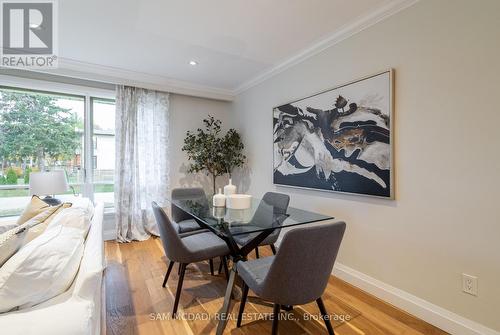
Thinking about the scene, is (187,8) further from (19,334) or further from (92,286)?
(19,334)

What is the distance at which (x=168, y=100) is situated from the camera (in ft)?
13.0

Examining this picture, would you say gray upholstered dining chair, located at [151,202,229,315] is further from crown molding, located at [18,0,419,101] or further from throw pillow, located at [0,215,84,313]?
crown molding, located at [18,0,419,101]

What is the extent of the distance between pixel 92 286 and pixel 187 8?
214 cm

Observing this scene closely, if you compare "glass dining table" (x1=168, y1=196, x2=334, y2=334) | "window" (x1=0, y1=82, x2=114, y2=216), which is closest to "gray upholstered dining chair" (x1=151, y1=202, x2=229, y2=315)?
"glass dining table" (x1=168, y1=196, x2=334, y2=334)

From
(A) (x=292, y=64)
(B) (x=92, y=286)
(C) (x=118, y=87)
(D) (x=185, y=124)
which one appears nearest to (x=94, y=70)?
(C) (x=118, y=87)

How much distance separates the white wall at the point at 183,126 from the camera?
4090 mm

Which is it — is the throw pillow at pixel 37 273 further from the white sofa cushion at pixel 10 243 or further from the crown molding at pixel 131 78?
the crown molding at pixel 131 78

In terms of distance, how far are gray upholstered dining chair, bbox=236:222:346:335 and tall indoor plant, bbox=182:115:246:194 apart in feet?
8.82

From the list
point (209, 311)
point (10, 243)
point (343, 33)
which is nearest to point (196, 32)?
point (343, 33)

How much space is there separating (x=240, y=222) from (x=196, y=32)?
1.93 m

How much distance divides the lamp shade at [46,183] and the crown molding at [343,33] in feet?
9.18

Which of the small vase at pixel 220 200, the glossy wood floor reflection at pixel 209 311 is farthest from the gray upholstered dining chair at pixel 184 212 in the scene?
the glossy wood floor reflection at pixel 209 311

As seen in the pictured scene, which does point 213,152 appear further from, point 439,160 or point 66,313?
point 66,313

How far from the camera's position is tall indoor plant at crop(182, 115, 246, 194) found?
3951 millimetres
